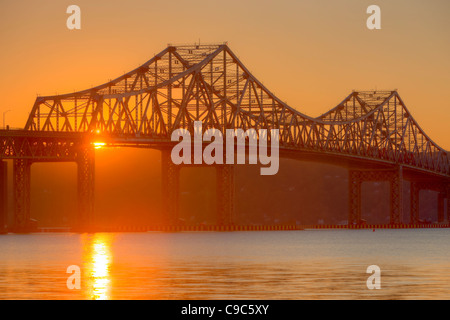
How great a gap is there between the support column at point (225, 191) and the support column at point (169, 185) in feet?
20.2

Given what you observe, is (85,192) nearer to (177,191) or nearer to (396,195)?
Answer: (177,191)

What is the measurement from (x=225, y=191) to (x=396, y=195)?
1988 inches

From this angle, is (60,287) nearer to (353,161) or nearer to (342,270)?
(342,270)

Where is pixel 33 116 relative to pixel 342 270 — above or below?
above

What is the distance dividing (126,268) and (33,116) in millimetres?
81079

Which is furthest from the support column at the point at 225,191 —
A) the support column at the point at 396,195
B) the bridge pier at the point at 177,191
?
the support column at the point at 396,195

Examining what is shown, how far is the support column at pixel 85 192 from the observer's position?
124 meters

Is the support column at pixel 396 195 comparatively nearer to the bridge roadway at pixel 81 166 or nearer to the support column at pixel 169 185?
the bridge roadway at pixel 81 166

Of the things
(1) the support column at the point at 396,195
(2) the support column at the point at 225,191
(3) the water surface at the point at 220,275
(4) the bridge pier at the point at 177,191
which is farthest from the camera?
(1) the support column at the point at 396,195

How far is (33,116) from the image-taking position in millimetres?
141625
